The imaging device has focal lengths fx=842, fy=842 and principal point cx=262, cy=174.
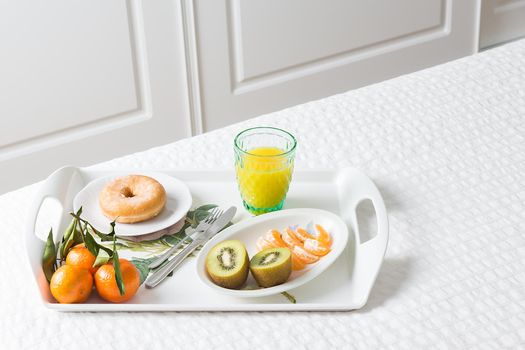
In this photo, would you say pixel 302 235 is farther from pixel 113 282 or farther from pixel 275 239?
pixel 113 282

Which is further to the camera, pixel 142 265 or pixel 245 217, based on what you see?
pixel 245 217

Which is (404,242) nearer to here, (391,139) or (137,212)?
(391,139)

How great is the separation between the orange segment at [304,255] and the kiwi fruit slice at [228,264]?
8 centimetres

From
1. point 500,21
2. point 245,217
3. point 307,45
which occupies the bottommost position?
point 500,21

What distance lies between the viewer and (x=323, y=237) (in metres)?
1.25

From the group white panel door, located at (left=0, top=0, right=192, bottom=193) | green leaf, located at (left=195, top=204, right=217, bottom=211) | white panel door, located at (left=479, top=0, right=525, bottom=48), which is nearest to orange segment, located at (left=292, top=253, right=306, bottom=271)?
green leaf, located at (left=195, top=204, right=217, bottom=211)

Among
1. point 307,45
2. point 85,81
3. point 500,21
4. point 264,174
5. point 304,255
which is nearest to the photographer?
point 304,255

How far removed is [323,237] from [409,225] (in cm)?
13

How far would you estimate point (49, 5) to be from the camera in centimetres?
245

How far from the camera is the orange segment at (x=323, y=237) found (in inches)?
48.8

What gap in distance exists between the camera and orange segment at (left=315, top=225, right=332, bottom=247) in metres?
1.24

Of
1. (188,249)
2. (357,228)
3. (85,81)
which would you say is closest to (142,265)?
(188,249)

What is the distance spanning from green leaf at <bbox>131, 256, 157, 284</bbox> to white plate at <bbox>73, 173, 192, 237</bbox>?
6 centimetres

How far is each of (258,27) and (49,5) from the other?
731 millimetres
